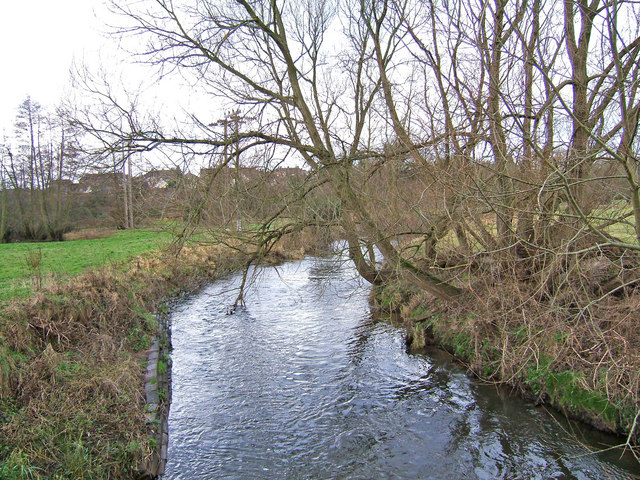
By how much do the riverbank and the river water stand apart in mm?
316

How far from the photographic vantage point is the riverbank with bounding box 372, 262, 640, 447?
562cm

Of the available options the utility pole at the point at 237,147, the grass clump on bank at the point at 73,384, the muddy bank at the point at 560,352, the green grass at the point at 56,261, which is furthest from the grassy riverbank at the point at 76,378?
the muddy bank at the point at 560,352

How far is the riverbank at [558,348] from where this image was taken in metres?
5.62

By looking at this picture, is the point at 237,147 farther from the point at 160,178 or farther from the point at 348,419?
the point at 348,419

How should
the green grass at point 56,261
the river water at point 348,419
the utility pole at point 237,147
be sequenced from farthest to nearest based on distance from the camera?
the green grass at point 56,261, the utility pole at point 237,147, the river water at point 348,419

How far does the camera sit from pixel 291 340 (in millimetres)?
10219

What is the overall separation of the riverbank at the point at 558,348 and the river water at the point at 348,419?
316 millimetres

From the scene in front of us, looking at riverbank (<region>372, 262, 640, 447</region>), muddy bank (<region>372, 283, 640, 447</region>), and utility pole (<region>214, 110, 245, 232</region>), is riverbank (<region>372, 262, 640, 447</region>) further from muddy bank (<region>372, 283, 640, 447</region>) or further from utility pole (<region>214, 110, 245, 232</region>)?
utility pole (<region>214, 110, 245, 232</region>)

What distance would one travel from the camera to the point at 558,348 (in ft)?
21.8

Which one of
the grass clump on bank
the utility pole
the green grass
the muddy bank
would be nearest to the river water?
the muddy bank

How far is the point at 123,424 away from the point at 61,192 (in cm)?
2678

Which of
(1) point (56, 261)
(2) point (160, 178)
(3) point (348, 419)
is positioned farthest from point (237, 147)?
(1) point (56, 261)

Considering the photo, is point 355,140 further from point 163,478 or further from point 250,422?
point 163,478

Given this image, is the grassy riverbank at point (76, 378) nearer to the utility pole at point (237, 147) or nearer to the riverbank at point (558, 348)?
the utility pole at point (237, 147)
